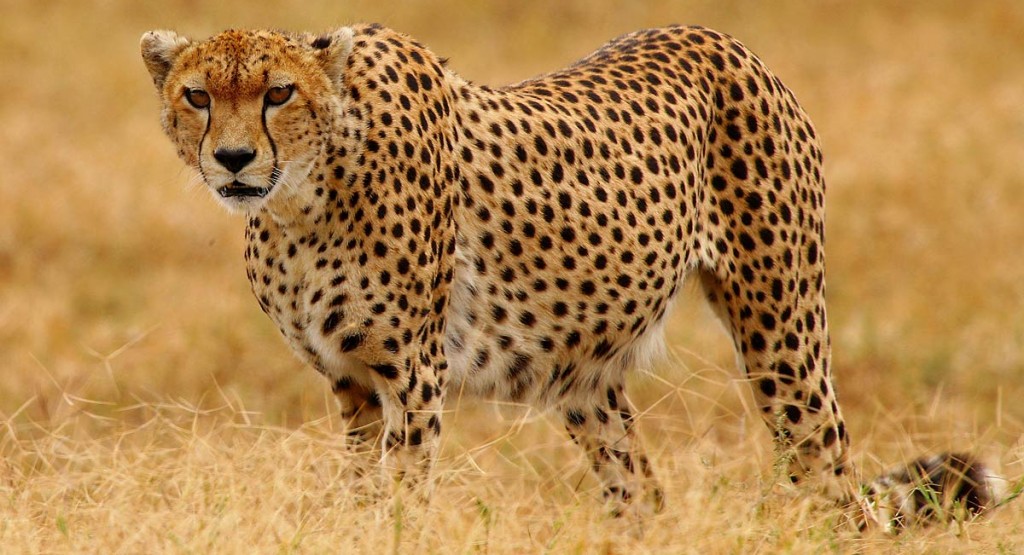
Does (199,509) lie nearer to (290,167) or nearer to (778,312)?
(290,167)

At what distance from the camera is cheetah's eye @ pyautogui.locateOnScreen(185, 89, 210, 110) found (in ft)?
12.0

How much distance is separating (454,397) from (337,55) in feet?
3.13

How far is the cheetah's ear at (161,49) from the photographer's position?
3.74 metres

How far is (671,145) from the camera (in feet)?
14.5

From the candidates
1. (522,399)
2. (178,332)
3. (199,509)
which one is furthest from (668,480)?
(178,332)

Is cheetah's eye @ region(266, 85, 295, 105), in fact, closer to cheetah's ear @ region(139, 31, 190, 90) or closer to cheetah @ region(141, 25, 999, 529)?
cheetah @ region(141, 25, 999, 529)

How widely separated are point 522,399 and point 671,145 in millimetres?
818

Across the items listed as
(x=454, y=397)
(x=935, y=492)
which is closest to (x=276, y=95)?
(x=454, y=397)

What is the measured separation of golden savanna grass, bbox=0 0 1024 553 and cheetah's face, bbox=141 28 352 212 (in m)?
0.20

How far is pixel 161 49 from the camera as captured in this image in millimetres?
3764

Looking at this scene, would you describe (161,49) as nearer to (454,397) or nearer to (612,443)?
(454,397)

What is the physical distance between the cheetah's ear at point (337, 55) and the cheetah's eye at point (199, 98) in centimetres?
29

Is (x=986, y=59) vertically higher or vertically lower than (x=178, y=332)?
higher

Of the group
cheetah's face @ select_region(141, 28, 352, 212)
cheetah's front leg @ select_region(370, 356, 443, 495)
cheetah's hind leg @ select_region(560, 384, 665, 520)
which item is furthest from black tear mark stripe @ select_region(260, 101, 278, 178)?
cheetah's hind leg @ select_region(560, 384, 665, 520)
